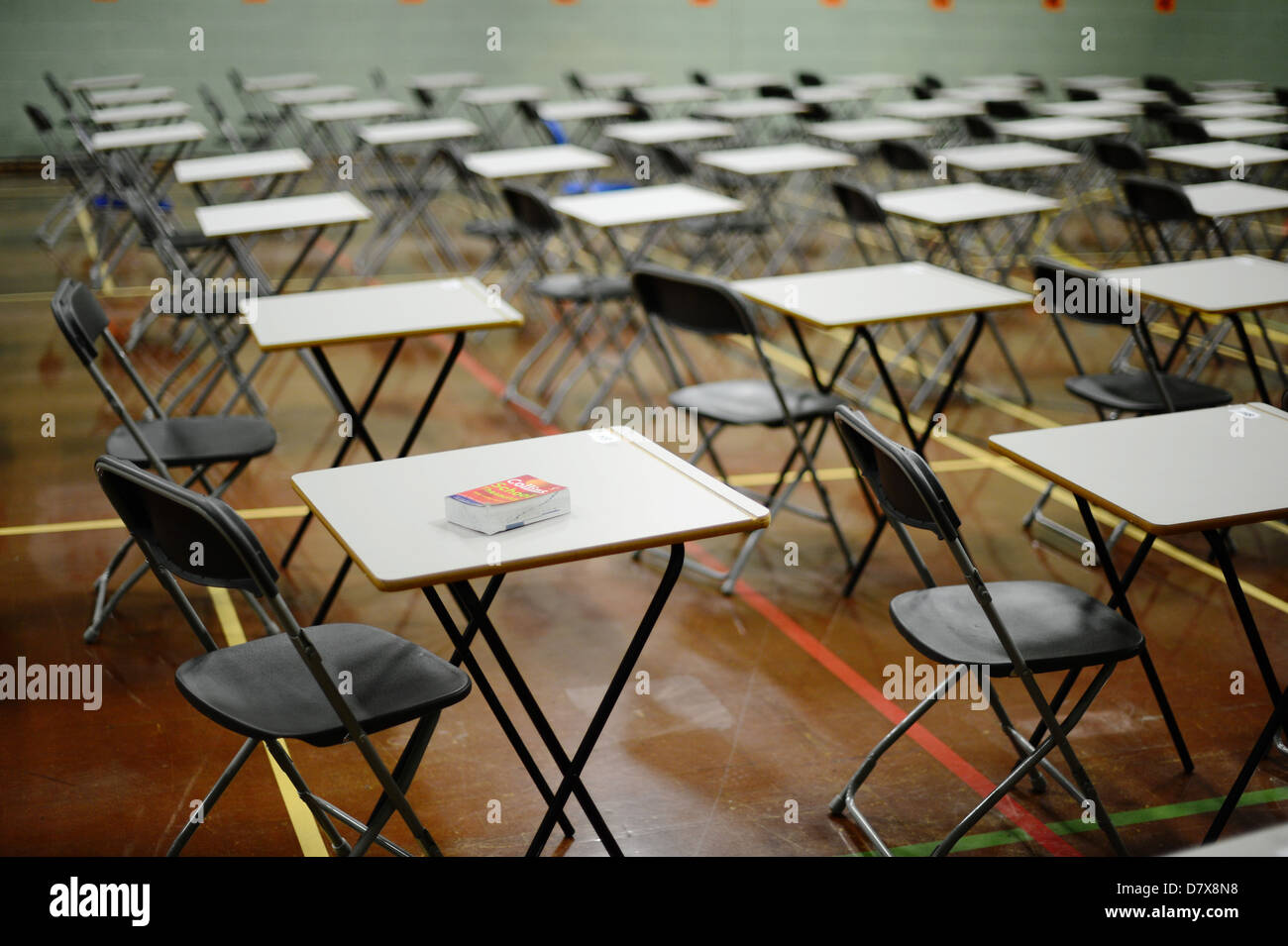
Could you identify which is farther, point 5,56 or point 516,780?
point 5,56

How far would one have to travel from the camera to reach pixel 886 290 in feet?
13.6

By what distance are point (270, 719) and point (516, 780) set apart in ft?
3.02

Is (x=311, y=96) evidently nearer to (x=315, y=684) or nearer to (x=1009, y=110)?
(x=1009, y=110)

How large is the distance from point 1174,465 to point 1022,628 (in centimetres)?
47

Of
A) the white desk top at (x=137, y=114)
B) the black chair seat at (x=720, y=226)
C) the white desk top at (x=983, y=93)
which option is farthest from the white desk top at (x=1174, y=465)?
the white desk top at (x=983, y=93)

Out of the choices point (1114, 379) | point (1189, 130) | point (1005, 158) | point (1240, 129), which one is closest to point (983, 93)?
point (1189, 130)

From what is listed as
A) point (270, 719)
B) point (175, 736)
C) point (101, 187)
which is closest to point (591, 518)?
point (270, 719)

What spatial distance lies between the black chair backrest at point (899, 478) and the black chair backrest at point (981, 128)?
22.1ft

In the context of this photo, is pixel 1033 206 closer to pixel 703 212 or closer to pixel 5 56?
pixel 703 212

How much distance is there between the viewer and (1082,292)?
407 cm

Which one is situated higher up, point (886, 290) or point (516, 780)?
point (886, 290)

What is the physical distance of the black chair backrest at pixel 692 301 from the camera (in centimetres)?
386

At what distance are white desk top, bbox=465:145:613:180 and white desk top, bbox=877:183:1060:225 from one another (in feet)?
5.25
